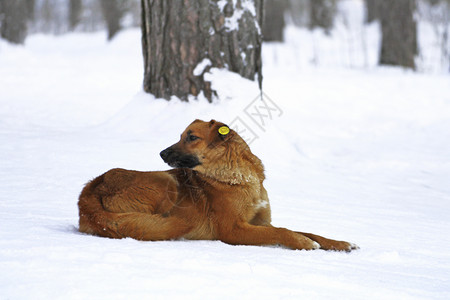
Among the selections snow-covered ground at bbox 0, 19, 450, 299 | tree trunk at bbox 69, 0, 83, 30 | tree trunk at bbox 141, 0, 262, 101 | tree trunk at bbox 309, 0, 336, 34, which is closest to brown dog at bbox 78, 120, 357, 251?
snow-covered ground at bbox 0, 19, 450, 299

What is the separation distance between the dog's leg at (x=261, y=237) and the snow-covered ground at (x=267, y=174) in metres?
0.07

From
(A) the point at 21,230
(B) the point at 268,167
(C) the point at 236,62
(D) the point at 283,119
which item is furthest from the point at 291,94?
(A) the point at 21,230

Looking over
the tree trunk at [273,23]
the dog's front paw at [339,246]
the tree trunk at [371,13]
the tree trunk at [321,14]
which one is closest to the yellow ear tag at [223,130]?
the dog's front paw at [339,246]

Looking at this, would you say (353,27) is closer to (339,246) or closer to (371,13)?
(371,13)

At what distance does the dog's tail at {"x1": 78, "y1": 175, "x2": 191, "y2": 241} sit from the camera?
2607mm

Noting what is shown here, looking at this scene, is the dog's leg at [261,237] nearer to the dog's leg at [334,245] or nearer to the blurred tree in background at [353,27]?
the dog's leg at [334,245]

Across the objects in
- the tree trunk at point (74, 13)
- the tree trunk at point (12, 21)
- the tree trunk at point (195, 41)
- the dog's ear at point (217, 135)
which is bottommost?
the dog's ear at point (217, 135)

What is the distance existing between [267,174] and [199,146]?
212 cm

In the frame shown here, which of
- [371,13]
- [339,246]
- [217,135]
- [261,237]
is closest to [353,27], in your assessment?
[371,13]

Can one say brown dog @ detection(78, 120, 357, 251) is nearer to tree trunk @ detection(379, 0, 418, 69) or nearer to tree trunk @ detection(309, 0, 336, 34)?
tree trunk @ detection(379, 0, 418, 69)

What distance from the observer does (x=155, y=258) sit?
7.25ft

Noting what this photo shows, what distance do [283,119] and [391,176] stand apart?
2.06m

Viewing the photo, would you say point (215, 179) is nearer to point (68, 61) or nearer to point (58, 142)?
point (58, 142)

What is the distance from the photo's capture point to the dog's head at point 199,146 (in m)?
2.88
